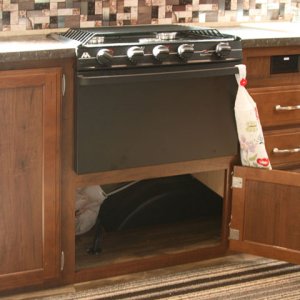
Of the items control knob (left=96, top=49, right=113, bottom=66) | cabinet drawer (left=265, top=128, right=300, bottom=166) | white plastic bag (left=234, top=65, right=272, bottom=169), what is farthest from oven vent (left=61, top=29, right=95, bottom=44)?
cabinet drawer (left=265, top=128, right=300, bottom=166)

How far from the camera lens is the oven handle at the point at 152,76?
2.33 meters

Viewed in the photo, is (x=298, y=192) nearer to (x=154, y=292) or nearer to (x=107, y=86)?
(x=154, y=292)

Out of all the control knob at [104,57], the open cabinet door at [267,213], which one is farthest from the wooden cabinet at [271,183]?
the control knob at [104,57]

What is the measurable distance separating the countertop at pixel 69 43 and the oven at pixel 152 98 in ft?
0.25

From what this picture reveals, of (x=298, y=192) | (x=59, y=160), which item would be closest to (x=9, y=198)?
(x=59, y=160)

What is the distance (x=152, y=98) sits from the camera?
8.06 ft

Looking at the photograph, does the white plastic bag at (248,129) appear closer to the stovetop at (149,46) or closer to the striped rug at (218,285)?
the stovetop at (149,46)

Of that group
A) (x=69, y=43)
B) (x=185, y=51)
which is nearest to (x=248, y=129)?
(x=185, y=51)

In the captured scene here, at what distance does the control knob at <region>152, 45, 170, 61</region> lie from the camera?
240cm

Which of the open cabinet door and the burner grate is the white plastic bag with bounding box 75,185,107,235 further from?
the burner grate

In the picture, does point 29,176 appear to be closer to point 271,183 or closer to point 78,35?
point 78,35

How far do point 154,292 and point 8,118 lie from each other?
0.89 meters

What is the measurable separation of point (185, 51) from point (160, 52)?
10 cm

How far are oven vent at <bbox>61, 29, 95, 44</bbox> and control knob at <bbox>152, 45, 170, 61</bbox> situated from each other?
0.26 m
